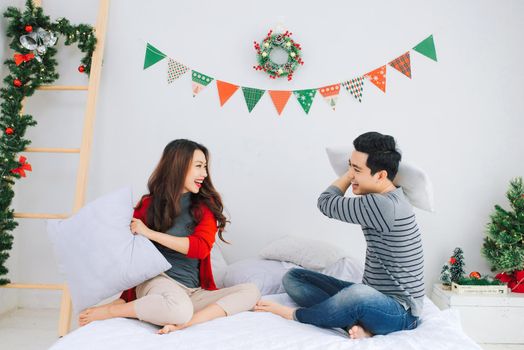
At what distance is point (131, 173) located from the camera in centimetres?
282

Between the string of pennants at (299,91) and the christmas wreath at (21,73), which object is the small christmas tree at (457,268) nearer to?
the string of pennants at (299,91)

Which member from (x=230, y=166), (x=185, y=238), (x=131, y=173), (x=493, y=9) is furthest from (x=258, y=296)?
(x=493, y=9)

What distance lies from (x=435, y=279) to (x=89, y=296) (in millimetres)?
1968

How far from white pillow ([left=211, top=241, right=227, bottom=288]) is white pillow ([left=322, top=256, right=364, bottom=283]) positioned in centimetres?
53

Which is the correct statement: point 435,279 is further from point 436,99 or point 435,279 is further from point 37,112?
point 37,112

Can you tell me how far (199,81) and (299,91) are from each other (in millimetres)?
592

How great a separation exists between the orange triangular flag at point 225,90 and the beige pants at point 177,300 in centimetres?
126

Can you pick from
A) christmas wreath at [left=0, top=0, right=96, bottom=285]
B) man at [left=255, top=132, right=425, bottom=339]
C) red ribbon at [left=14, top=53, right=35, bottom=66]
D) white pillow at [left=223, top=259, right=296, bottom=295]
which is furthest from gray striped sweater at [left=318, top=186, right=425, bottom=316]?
red ribbon at [left=14, top=53, right=35, bottom=66]

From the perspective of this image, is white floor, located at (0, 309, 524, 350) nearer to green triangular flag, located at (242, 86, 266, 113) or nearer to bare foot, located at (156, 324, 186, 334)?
bare foot, located at (156, 324, 186, 334)

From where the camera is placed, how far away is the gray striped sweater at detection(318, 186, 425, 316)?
172cm

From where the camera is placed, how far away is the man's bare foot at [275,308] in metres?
1.78

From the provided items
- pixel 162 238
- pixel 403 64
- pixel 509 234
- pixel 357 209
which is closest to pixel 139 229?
pixel 162 238

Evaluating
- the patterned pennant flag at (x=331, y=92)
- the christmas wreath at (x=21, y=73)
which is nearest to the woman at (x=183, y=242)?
the christmas wreath at (x=21, y=73)

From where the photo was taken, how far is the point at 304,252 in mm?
2469
